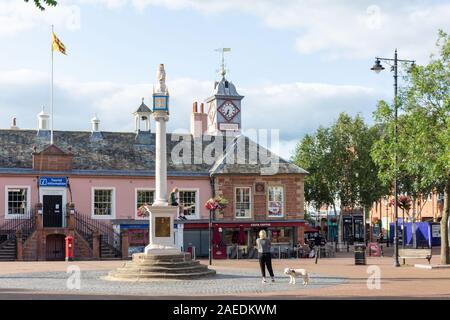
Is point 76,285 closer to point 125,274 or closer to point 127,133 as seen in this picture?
point 125,274

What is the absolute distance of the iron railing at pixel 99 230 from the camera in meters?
41.6

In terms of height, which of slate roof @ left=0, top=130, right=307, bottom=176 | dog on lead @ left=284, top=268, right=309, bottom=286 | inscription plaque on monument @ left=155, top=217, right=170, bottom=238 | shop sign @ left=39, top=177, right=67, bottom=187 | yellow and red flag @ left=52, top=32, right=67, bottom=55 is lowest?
dog on lead @ left=284, top=268, right=309, bottom=286

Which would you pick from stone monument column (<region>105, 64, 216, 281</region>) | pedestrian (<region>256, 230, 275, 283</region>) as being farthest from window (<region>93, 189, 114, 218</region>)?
pedestrian (<region>256, 230, 275, 283</region>)

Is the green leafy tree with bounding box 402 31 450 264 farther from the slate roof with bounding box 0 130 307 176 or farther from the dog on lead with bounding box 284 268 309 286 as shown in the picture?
the slate roof with bounding box 0 130 307 176

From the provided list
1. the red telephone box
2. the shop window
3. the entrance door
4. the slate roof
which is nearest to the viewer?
the red telephone box

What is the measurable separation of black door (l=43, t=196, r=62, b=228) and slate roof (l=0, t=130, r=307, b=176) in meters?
1.90

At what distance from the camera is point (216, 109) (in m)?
55.1

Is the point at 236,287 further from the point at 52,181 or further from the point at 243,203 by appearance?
the point at 243,203

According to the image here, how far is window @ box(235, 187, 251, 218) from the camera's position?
147 ft

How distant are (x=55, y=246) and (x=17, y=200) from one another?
11.8 ft

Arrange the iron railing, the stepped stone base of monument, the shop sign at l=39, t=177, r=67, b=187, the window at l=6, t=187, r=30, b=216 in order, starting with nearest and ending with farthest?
the stepped stone base of monument → the iron railing → the window at l=6, t=187, r=30, b=216 → the shop sign at l=39, t=177, r=67, b=187
